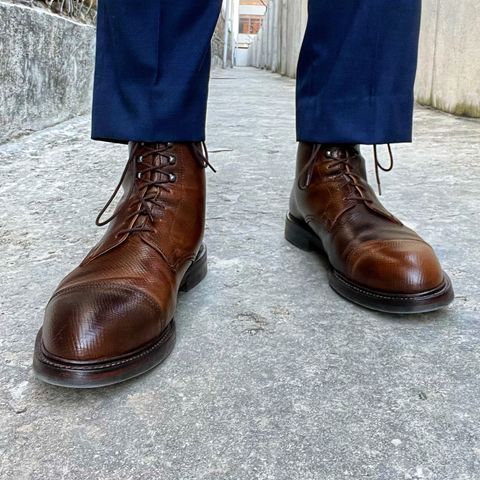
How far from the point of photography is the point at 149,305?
49cm

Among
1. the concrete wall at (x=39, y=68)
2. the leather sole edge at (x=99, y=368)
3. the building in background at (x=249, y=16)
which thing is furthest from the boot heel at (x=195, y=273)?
the building in background at (x=249, y=16)

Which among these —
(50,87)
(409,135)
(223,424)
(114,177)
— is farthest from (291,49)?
(223,424)

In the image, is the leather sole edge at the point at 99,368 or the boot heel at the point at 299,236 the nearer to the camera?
the leather sole edge at the point at 99,368

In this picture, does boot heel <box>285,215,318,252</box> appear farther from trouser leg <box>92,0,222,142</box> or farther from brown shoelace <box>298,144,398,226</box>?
trouser leg <box>92,0,222,142</box>

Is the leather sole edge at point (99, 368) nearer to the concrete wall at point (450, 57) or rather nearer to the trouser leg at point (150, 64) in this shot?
the trouser leg at point (150, 64)

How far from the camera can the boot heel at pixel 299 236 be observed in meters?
0.76

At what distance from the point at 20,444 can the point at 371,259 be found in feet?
1.23

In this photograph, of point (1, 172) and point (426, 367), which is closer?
point (426, 367)

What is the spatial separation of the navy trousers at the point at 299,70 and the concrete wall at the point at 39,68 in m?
0.86

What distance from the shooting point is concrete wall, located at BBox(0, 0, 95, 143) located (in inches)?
53.4

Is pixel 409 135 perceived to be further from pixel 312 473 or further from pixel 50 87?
pixel 50 87

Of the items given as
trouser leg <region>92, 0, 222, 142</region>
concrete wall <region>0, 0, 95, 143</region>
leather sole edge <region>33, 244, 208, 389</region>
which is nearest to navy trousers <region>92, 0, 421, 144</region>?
trouser leg <region>92, 0, 222, 142</region>

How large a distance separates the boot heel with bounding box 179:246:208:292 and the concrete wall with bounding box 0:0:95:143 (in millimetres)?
905

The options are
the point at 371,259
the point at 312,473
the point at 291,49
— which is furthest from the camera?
the point at 291,49
